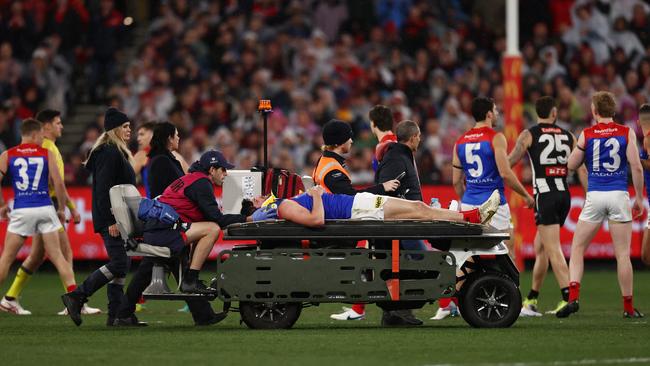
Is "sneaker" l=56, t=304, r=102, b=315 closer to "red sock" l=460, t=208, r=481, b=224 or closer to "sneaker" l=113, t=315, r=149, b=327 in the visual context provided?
"sneaker" l=113, t=315, r=149, b=327

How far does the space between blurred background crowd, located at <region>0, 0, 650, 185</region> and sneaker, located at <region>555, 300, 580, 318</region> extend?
34.4 ft

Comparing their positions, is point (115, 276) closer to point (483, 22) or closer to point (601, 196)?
point (601, 196)

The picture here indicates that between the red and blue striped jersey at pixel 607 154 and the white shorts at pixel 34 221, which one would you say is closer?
the red and blue striped jersey at pixel 607 154

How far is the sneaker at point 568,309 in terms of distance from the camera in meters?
14.9

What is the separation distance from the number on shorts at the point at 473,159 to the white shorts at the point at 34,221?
15.5 feet

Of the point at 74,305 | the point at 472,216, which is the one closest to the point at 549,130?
the point at 472,216

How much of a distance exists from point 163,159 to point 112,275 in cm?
140

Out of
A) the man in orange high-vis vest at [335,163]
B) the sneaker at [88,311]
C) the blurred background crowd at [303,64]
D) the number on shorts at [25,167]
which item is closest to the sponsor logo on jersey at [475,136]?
the man in orange high-vis vest at [335,163]

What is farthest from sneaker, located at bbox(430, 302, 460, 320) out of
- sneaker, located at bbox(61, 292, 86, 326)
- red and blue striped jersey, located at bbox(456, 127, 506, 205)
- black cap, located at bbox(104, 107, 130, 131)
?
black cap, located at bbox(104, 107, 130, 131)

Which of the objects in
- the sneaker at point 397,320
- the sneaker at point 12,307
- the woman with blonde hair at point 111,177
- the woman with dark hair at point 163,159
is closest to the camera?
the sneaker at point 397,320

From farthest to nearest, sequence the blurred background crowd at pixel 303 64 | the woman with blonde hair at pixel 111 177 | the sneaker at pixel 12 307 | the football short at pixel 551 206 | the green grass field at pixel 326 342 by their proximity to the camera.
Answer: the blurred background crowd at pixel 303 64 → the sneaker at pixel 12 307 → the football short at pixel 551 206 → the woman with blonde hair at pixel 111 177 → the green grass field at pixel 326 342

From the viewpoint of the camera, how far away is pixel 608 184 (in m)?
15.2

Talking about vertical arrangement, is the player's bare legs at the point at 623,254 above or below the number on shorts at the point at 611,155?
below

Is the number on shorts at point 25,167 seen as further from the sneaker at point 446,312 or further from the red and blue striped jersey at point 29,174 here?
Answer: the sneaker at point 446,312
